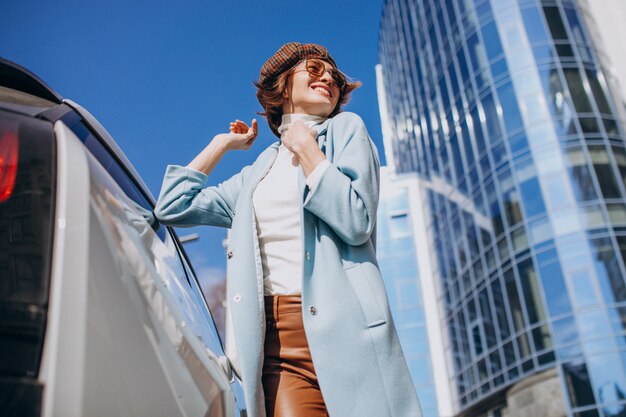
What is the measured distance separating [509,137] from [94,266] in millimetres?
20086

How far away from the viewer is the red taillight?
1.06 metres

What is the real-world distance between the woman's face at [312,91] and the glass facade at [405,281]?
27847mm

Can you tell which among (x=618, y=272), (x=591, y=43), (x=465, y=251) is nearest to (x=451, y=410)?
(x=465, y=251)

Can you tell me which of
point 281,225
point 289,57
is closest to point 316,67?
point 289,57

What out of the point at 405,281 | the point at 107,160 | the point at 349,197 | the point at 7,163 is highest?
the point at 405,281

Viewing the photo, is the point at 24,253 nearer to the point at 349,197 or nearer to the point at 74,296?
the point at 74,296

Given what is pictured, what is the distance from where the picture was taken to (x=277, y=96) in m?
2.15

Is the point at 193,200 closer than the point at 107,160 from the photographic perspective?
No

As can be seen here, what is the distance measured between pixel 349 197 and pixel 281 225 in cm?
30

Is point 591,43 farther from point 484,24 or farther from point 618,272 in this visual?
point 618,272

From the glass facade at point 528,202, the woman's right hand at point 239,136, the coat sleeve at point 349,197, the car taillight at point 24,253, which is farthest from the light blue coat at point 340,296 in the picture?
the glass facade at point 528,202

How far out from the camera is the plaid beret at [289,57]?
83.4 inches

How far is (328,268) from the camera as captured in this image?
5.26 feet

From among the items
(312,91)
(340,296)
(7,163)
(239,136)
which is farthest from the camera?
(239,136)
